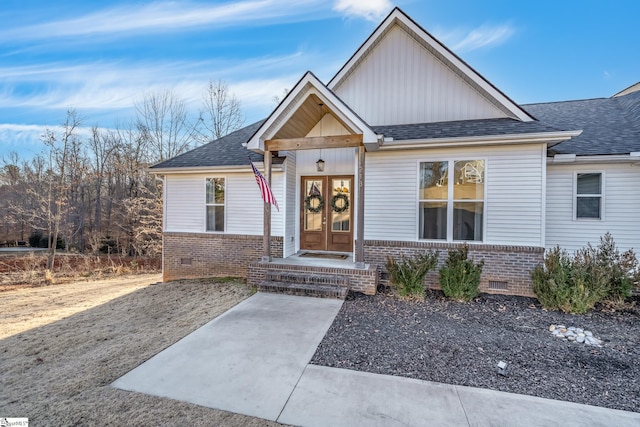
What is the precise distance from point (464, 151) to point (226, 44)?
529 inches

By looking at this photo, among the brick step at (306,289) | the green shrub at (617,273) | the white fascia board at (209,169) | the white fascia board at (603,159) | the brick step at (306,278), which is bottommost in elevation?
the brick step at (306,289)

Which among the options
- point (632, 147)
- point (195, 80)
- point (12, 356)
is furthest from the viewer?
point (195, 80)

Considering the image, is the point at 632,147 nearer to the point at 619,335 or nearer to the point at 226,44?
the point at 619,335

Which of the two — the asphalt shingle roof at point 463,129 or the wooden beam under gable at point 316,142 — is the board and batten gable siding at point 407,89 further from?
the wooden beam under gable at point 316,142

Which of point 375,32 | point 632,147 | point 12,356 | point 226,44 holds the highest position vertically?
point 226,44

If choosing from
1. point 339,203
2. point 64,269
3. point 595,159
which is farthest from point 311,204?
point 64,269

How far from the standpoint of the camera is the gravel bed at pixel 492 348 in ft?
10.9

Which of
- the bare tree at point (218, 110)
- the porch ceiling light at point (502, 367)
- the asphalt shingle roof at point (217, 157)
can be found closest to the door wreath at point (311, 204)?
the asphalt shingle roof at point (217, 157)

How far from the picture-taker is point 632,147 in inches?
265

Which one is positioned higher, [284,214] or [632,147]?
[632,147]

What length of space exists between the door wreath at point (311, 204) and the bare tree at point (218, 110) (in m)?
14.8

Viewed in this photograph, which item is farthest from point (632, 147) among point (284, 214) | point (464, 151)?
point (284, 214)

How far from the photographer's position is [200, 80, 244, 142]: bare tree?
20.6 metres

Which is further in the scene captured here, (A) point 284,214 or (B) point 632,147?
(A) point 284,214
